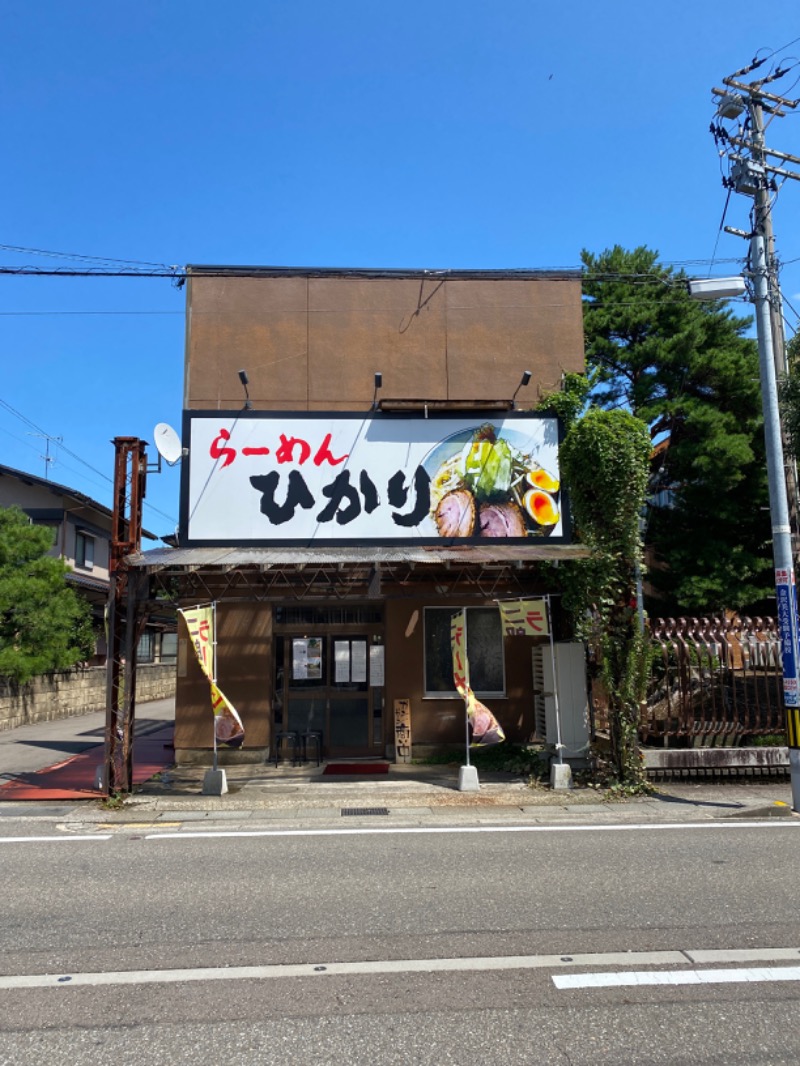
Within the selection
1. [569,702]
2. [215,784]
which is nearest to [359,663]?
[215,784]

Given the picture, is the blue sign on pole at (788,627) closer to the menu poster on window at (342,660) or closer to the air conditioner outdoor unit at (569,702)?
the air conditioner outdoor unit at (569,702)

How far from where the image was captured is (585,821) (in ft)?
31.9

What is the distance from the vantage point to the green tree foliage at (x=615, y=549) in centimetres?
1155

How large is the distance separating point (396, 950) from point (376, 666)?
30.3ft

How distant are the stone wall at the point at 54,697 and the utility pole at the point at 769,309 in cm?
1831

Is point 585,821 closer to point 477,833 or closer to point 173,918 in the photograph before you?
point 477,833

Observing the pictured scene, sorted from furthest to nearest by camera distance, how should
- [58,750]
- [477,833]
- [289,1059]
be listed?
1. [58,750]
2. [477,833]
3. [289,1059]

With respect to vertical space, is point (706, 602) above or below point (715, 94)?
below

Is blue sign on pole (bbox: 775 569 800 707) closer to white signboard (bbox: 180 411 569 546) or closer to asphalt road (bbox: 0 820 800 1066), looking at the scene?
asphalt road (bbox: 0 820 800 1066)

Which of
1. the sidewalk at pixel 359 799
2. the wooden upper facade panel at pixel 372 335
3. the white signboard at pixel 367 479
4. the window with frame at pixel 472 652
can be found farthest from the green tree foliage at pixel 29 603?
the window with frame at pixel 472 652

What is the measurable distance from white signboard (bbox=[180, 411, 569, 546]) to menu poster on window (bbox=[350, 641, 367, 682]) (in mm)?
2095

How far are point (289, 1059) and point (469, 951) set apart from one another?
1.71 meters

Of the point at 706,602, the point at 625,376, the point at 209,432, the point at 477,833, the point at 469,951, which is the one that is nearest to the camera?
the point at 469,951

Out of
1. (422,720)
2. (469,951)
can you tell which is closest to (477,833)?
(469,951)
